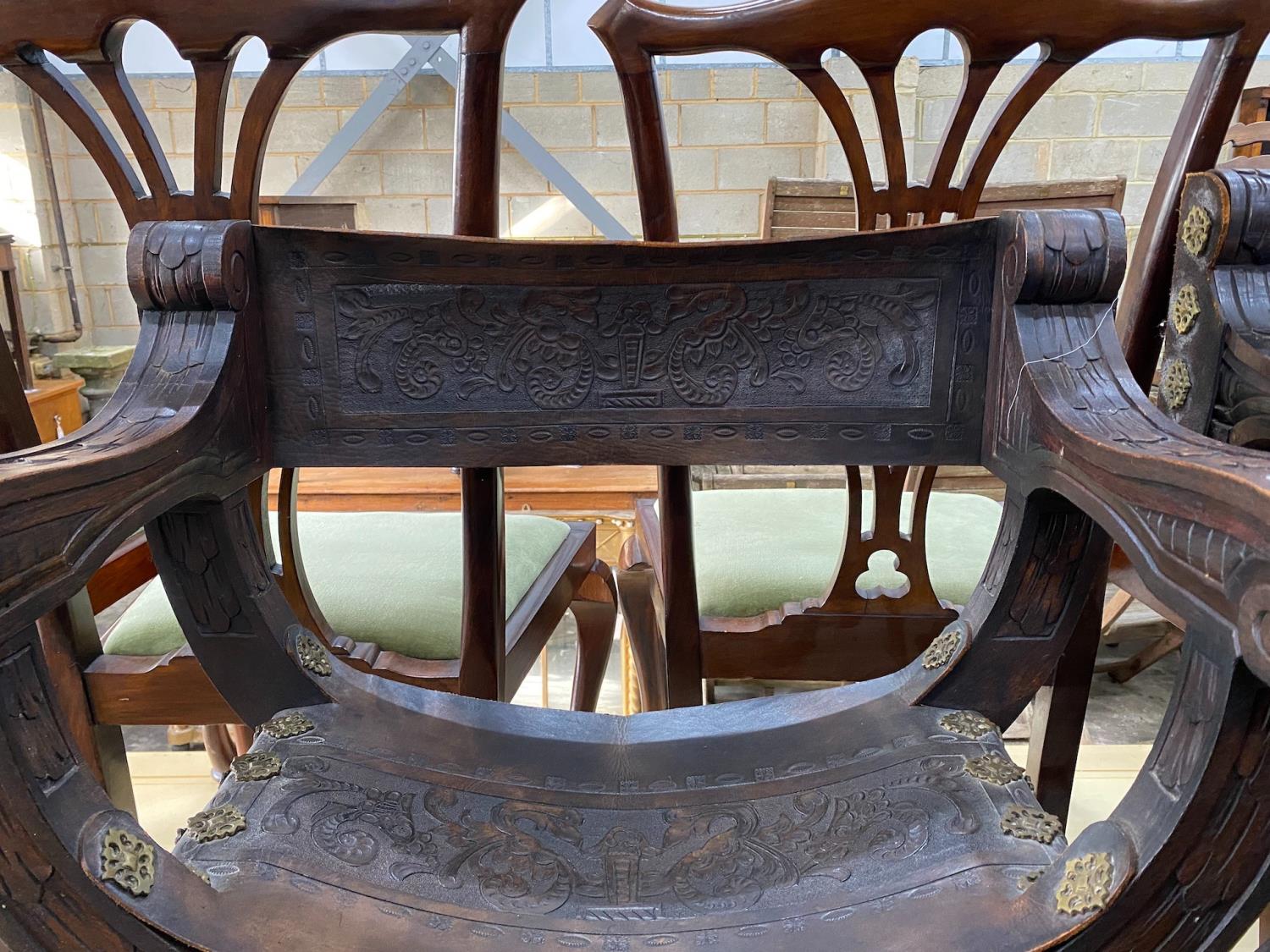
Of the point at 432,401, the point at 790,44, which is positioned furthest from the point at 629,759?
the point at 790,44

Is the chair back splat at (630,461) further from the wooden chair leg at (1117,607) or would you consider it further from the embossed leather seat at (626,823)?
the wooden chair leg at (1117,607)

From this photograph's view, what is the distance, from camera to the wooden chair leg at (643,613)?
122 cm

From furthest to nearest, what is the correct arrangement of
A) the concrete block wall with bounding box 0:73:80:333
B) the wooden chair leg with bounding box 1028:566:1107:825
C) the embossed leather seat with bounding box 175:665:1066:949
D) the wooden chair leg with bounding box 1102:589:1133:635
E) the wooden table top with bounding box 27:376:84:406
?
the concrete block wall with bounding box 0:73:80:333, the wooden table top with bounding box 27:376:84:406, the wooden chair leg with bounding box 1102:589:1133:635, the wooden chair leg with bounding box 1028:566:1107:825, the embossed leather seat with bounding box 175:665:1066:949

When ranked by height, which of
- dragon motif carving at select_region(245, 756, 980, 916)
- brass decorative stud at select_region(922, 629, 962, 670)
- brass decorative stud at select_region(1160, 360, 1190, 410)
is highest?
brass decorative stud at select_region(1160, 360, 1190, 410)

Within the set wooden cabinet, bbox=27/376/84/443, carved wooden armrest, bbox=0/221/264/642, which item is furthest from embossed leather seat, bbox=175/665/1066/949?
wooden cabinet, bbox=27/376/84/443

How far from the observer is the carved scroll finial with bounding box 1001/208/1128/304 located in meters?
0.66

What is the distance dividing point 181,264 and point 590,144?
4129mm

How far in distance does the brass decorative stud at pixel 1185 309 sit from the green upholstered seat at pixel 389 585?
76 centimetres

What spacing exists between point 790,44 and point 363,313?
45 cm

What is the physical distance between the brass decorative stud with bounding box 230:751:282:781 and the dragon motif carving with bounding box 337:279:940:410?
307 mm

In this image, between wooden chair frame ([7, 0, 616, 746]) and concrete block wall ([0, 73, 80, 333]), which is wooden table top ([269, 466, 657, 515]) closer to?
wooden chair frame ([7, 0, 616, 746])

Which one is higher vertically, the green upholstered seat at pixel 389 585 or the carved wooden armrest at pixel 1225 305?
the carved wooden armrest at pixel 1225 305

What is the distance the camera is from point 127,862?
487 millimetres

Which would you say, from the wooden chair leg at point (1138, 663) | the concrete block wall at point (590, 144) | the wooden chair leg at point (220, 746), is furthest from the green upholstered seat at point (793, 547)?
the concrete block wall at point (590, 144)
